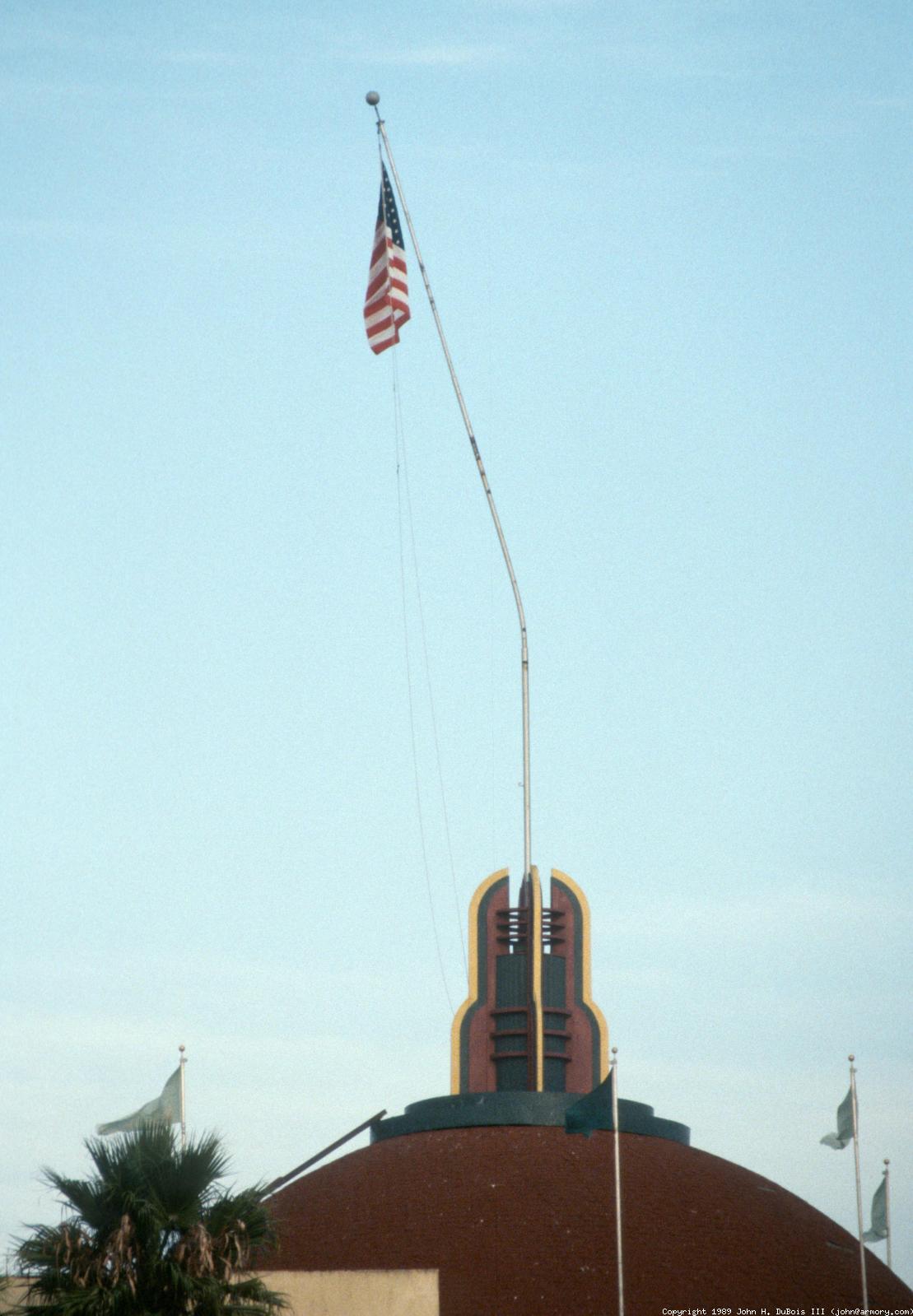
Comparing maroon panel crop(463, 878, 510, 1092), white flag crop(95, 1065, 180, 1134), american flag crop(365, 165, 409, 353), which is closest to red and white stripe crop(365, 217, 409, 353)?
american flag crop(365, 165, 409, 353)

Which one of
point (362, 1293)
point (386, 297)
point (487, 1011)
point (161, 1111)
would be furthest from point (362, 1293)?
point (386, 297)

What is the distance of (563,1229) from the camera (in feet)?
117

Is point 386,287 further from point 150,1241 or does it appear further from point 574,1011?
point 150,1241

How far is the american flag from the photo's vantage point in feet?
135

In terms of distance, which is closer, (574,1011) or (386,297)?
(386,297)

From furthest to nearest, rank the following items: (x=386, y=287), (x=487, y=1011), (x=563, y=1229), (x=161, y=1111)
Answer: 1. (x=487, y=1011)
2. (x=386, y=287)
3. (x=563, y=1229)
4. (x=161, y=1111)

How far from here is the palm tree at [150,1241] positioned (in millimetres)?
24438

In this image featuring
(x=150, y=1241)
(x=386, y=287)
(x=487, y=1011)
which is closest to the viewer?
(x=150, y=1241)

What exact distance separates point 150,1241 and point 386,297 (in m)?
23.1

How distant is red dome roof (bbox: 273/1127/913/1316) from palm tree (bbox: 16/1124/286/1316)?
10.0 metres

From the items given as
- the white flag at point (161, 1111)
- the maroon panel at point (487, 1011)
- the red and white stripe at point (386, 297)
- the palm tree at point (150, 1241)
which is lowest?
the palm tree at point (150, 1241)

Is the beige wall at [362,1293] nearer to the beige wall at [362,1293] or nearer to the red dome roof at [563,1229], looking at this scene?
the beige wall at [362,1293]

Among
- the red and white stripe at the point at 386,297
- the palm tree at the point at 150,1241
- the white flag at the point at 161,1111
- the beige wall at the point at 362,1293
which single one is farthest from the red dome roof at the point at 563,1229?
the red and white stripe at the point at 386,297

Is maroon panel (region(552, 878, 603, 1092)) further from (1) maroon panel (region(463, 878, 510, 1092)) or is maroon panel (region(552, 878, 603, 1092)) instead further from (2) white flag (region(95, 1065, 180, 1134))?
(2) white flag (region(95, 1065, 180, 1134))
